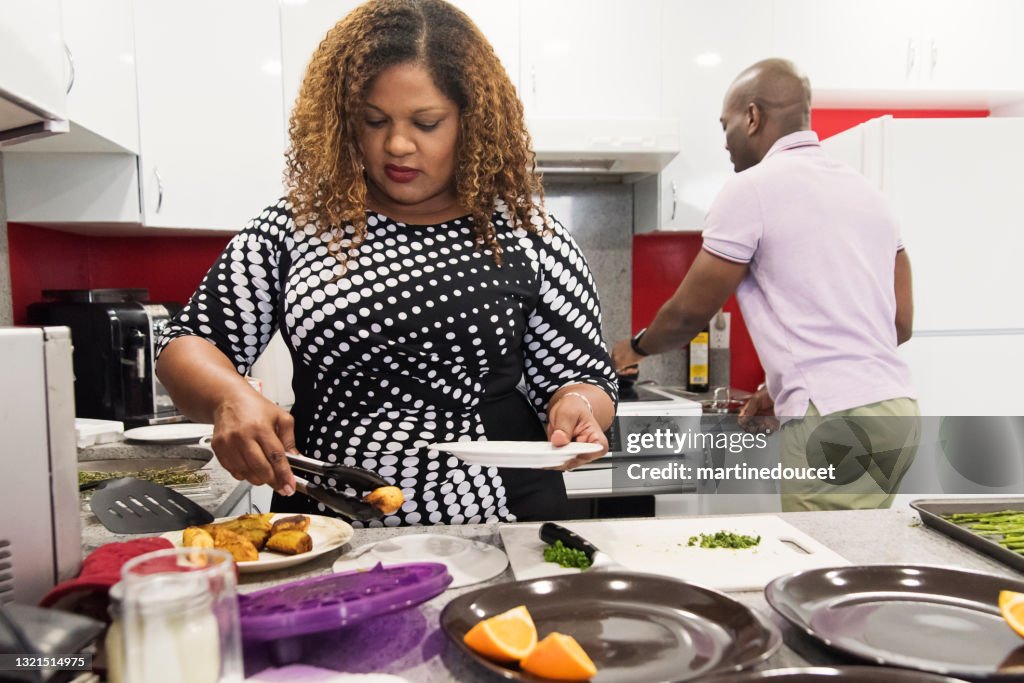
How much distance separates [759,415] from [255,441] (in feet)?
5.63

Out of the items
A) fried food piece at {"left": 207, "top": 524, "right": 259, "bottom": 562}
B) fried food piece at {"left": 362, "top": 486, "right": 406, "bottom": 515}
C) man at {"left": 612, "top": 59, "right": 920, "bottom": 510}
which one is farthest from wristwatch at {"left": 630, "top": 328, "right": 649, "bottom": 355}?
fried food piece at {"left": 207, "top": 524, "right": 259, "bottom": 562}

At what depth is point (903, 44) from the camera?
2.96m

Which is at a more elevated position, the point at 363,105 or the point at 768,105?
the point at 768,105

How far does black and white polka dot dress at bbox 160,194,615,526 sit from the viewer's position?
3.87 feet

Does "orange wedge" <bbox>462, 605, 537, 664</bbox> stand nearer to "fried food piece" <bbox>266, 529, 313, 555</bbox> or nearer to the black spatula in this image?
"fried food piece" <bbox>266, 529, 313, 555</bbox>

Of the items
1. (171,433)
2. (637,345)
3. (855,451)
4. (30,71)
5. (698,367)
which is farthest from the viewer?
(698,367)

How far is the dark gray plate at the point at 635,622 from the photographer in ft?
2.20

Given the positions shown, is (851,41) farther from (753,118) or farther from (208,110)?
(208,110)

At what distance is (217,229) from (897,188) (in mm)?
2249

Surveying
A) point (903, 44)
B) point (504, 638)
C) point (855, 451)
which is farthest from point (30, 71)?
point (903, 44)

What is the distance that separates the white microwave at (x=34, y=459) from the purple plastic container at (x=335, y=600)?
211mm

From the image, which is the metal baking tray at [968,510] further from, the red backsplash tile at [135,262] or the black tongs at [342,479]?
the red backsplash tile at [135,262]

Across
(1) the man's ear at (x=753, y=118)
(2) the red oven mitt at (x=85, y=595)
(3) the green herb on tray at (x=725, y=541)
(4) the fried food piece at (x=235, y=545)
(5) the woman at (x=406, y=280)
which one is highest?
(1) the man's ear at (x=753, y=118)

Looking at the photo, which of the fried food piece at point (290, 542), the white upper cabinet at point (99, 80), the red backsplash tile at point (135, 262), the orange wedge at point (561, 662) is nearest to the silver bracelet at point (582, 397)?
the fried food piece at point (290, 542)
